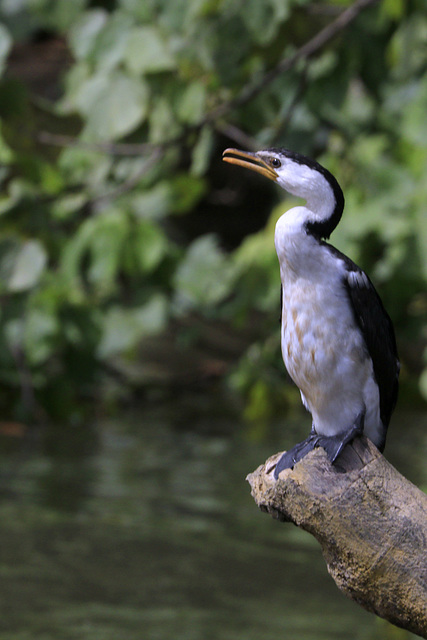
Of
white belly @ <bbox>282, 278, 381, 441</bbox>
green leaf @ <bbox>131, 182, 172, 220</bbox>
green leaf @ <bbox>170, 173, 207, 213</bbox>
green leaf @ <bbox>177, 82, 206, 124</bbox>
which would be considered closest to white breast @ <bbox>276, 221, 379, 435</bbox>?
white belly @ <bbox>282, 278, 381, 441</bbox>

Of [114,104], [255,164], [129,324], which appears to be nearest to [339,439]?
[255,164]

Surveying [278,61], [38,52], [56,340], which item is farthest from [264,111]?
[38,52]

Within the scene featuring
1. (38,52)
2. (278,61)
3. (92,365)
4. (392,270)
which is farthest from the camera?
(38,52)

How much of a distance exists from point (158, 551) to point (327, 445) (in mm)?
2461

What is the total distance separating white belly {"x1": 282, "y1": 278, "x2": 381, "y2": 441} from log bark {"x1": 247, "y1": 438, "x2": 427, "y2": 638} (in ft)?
0.32

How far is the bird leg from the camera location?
1388 millimetres

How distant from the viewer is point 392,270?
2879 millimetres

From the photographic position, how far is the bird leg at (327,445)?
54.6 inches

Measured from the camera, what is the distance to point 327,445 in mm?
1413

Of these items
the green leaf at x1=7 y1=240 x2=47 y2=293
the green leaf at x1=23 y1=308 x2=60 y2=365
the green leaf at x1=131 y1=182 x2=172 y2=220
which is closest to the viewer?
the green leaf at x1=7 y1=240 x2=47 y2=293

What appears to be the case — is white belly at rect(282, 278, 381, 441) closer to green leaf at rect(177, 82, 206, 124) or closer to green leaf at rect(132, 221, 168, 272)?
green leaf at rect(177, 82, 206, 124)

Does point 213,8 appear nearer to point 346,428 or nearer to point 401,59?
point 401,59

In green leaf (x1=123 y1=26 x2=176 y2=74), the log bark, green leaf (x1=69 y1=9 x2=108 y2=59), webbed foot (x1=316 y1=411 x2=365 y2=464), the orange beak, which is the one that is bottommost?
the log bark

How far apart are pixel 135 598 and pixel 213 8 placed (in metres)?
2.03
